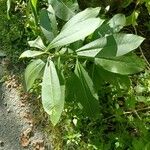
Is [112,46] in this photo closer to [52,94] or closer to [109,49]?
[109,49]

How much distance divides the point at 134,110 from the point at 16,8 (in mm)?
1296

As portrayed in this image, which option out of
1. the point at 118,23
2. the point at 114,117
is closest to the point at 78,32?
the point at 118,23

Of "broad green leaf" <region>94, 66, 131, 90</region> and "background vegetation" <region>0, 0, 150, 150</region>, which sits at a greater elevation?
"broad green leaf" <region>94, 66, 131, 90</region>

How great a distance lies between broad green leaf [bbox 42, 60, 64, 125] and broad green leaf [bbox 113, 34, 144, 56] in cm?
31

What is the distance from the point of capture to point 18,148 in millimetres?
2588

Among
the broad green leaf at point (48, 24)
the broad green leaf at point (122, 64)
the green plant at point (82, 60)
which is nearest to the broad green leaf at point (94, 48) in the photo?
the green plant at point (82, 60)

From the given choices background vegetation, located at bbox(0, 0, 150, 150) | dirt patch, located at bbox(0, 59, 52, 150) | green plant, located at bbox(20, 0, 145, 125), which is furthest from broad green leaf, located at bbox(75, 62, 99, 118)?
dirt patch, located at bbox(0, 59, 52, 150)

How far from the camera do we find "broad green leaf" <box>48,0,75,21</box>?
6.62ft

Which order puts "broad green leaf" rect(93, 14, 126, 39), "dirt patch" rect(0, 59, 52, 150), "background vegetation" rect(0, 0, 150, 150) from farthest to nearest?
"dirt patch" rect(0, 59, 52, 150) → "background vegetation" rect(0, 0, 150, 150) → "broad green leaf" rect(93, 14, 126, 39)

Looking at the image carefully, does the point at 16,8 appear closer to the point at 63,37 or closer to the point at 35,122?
the point at 35,122

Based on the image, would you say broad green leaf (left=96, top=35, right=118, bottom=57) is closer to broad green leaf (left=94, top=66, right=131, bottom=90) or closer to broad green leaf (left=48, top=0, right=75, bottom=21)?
broad green leaf (left=94, top=66, right=131, bottom=90)

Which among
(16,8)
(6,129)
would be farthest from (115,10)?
(6,129)

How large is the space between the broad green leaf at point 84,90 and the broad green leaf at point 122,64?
97mm

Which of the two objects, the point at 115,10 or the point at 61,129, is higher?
the point at 115,10
